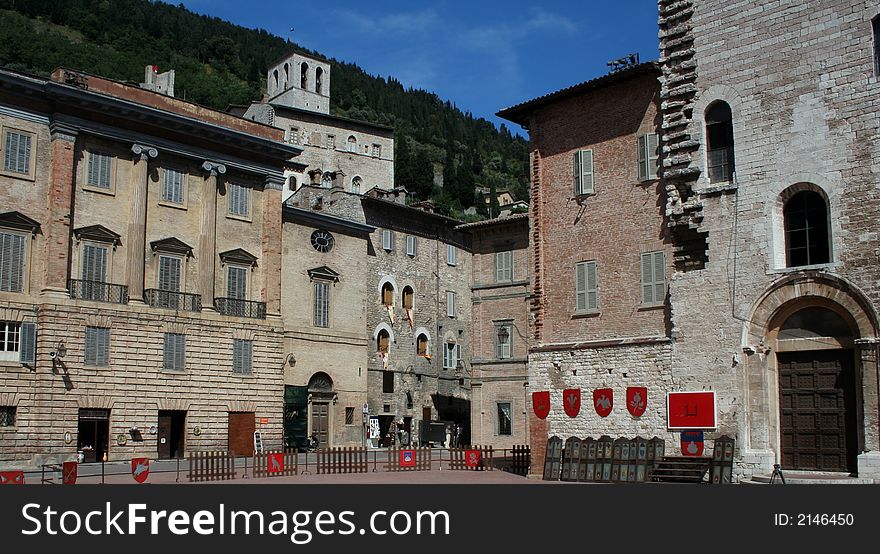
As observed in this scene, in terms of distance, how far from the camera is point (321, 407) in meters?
46.3

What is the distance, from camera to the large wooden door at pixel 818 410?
2228 centimetres

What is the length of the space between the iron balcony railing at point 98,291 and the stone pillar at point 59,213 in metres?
0.54

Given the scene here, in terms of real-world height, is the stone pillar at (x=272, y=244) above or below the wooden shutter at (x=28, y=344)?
above

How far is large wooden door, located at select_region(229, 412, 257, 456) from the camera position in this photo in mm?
41219

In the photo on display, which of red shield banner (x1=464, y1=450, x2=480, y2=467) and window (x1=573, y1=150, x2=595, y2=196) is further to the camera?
red shield banner (x1=464, y1=450, x2=480, y2=467)

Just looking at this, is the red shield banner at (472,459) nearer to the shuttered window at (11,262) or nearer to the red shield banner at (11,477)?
the red shield banner at (11,477)

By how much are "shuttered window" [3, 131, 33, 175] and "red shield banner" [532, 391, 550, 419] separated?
21.5m

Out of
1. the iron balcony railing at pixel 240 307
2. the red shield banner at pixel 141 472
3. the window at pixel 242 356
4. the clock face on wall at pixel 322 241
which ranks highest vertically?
the clock face on wall at pixel 322 241

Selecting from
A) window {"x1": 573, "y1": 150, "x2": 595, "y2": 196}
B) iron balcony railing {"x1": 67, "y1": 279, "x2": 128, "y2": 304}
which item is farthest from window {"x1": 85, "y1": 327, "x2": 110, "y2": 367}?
window {"x1": 573, "y1": 150, "x2": 595, "y2": 196}

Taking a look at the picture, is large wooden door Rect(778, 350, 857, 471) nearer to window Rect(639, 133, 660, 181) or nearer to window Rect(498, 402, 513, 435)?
window Rect(639, 133, 660, 181)

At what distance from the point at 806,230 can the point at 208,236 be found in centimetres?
2645

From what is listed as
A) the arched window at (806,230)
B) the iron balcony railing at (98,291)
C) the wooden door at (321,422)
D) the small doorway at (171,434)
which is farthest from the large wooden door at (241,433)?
the arched window at (806,230)

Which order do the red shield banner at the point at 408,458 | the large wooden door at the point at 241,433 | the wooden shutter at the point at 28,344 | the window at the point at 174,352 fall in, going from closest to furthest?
the red shield banner at the point at 408,458
the wooden shutter at the point at 28,344
the window at the point at 174,352
the large wooden door at the point at 241,433
